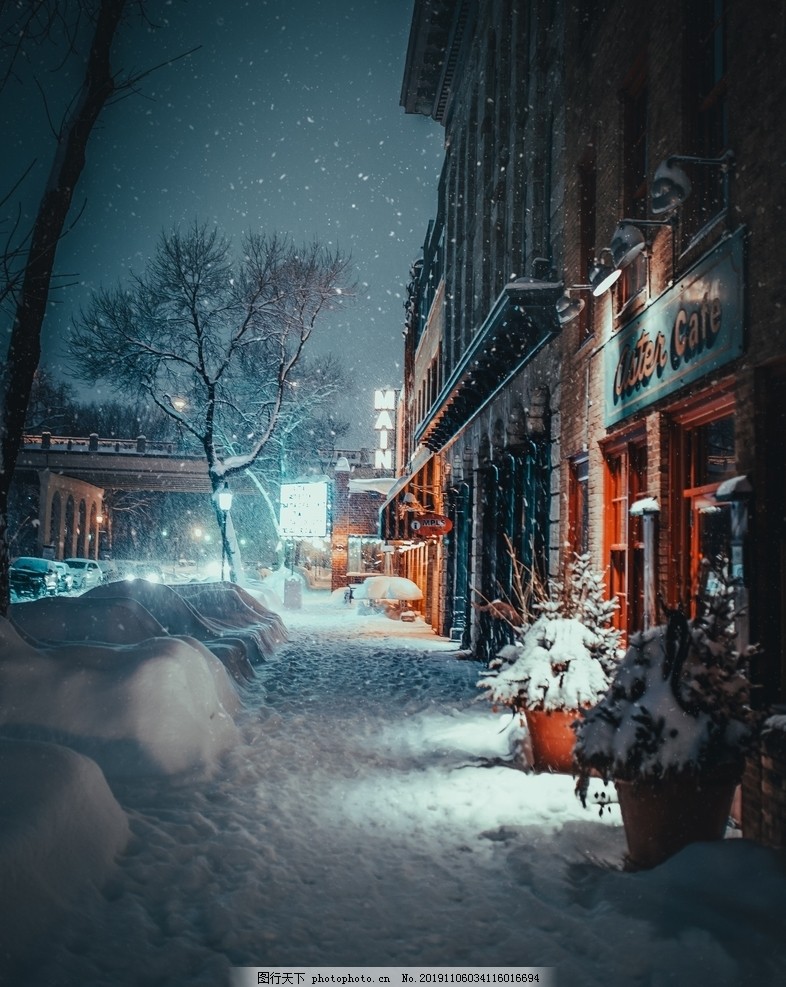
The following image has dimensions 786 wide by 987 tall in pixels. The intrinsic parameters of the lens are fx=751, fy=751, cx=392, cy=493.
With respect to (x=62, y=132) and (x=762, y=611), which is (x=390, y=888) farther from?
(x=62, y=132)

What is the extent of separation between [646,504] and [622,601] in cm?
188

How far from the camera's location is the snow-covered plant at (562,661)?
652 cm

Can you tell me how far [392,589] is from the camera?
24.9 meters

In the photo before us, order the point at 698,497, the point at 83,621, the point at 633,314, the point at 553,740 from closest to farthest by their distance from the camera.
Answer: the point at 553,740 → the point at 698,497 → the point at 633,314 → the point at 83,621

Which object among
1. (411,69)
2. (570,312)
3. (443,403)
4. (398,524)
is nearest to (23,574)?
(398,524)

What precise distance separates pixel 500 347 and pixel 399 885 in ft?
35.0

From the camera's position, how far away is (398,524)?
24703mm

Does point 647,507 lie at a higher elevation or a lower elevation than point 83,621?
higher

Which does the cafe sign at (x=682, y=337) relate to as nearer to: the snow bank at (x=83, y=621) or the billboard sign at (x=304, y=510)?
the snow bank at (x=83, y=621)

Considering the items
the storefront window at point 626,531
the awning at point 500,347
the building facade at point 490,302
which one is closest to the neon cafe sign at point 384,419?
the building facade at point 490,302

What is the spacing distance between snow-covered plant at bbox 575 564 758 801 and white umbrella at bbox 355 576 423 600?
20006mm

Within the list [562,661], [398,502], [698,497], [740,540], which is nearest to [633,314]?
[698,497]

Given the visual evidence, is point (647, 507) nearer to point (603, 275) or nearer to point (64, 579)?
point (603, 275)

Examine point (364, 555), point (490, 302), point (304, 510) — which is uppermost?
point (490, 302)
